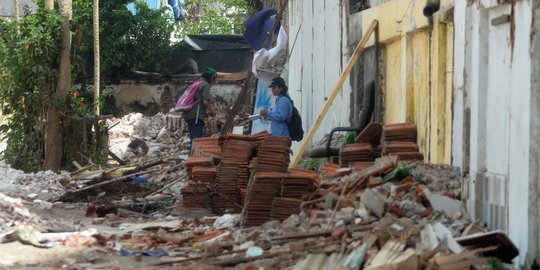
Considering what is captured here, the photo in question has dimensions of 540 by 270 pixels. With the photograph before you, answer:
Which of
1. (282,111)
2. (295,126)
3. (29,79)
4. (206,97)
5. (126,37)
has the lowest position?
(295,126)

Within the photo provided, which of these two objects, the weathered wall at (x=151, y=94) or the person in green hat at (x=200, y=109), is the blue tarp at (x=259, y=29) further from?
the weathered wall at (x=151, y=94)

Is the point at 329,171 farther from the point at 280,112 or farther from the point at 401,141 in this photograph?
the point at 280,112

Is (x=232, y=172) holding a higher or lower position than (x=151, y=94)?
lower

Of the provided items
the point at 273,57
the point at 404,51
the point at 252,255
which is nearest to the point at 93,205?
the point at 404,51

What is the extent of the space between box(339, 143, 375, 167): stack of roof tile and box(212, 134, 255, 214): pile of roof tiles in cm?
113

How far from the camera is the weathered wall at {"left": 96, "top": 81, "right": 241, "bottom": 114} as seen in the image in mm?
30969

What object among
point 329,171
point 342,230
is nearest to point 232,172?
point 329,171

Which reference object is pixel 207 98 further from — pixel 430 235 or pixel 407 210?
pixel 430 235

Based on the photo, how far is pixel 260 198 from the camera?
11.0 metres

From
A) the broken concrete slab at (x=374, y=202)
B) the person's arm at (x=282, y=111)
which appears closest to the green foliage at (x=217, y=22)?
the person's arm at (x=282, y=111)

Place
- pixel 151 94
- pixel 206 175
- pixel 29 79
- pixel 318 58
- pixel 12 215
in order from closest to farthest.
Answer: pixel 12 215
pixel 206 175
pixel 29 79
pixel 318 58
pixel 151 94

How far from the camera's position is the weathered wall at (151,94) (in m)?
31.0

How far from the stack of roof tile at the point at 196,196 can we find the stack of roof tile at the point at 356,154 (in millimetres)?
1829

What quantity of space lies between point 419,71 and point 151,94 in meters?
19.6
